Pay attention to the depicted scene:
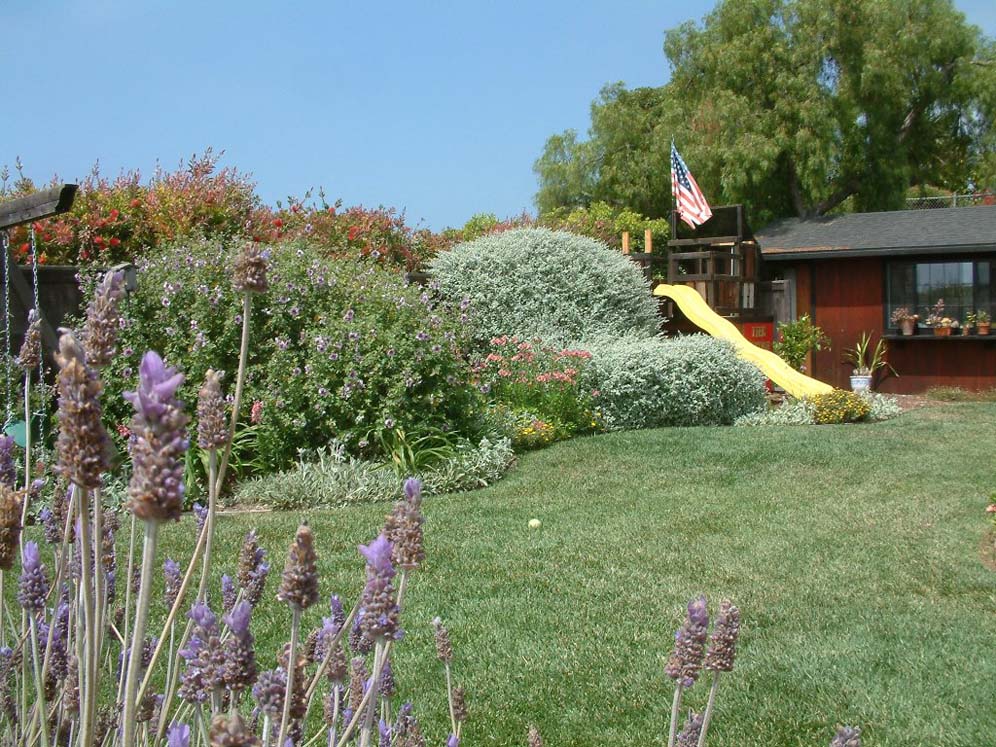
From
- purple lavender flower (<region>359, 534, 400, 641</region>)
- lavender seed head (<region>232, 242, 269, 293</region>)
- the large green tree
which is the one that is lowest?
purple lavender flower (<region>359, 534, 400, 641</region>)

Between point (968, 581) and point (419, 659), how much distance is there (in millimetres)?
3103

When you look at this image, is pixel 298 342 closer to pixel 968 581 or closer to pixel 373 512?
pixel 373 512

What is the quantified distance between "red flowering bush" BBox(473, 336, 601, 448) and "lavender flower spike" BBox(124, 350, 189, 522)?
931 cm

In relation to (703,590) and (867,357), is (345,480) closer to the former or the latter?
(703,590)

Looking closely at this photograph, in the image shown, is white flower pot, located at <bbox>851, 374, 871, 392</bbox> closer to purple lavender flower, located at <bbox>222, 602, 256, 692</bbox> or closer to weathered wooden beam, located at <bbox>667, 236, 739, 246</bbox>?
weathered wooden beam, located at <bbox>667, 236, 739, 246</bbox>

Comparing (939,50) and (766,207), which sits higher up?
(939,50)

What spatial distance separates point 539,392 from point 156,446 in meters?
10.4

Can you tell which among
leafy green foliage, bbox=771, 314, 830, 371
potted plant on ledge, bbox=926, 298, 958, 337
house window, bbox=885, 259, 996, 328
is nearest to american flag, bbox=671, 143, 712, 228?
leafy green foliage, bbox=771, 314, 830, 371

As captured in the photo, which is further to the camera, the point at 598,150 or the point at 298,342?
the point at 598,150

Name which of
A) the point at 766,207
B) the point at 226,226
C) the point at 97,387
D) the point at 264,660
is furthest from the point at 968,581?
the point at 766,207

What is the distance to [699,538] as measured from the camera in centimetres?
636

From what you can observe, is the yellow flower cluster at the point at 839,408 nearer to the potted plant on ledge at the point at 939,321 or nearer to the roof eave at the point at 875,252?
the potted plant on ledge at the point at 939,321

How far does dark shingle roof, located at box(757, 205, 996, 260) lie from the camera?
1720 centimetres

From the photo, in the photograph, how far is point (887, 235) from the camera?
18.6 m
